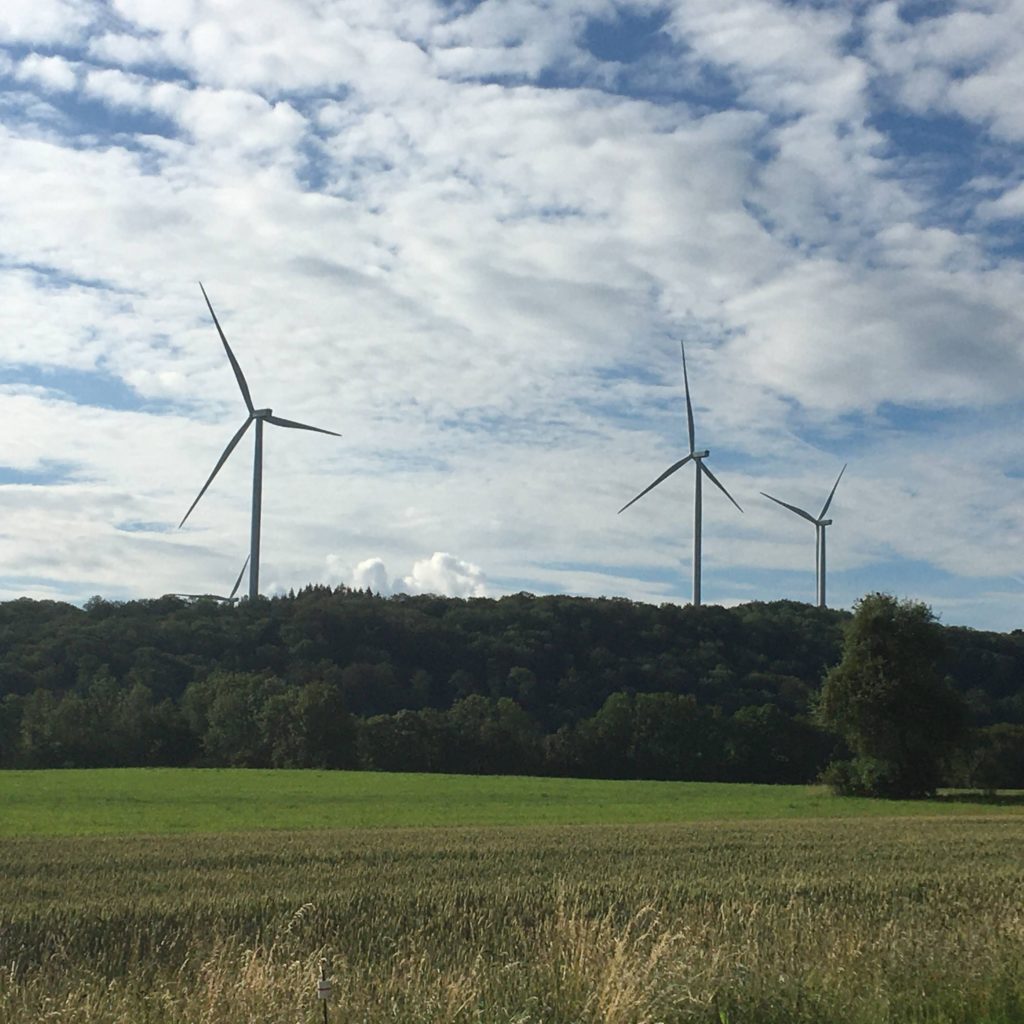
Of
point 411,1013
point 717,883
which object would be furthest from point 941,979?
point 717,883

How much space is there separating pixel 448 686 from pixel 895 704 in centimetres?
7133

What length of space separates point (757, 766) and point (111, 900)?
9089 centimetres

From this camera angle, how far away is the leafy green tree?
218 feet

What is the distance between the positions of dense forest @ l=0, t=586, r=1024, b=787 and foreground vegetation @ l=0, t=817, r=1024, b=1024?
63.2m

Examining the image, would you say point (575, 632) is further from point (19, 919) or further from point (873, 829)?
point (19, 919)

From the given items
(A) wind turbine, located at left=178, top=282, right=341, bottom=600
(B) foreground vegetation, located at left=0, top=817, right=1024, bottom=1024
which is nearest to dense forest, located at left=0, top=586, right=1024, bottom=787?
(A) wind turbine, located at left=178, top=282, right=341, bottom=600

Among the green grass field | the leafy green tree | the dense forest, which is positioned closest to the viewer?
the green grass field

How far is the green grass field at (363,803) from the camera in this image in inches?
1764

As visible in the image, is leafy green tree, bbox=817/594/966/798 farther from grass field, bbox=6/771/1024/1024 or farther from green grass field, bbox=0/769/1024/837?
grass field, bbox=6/771/1024/1024

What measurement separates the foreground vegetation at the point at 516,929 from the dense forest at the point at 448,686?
63217 millimetres

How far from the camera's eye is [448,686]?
132m

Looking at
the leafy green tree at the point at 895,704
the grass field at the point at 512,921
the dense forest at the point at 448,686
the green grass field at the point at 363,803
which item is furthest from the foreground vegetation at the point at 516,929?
the dense forest at the point at 448,686

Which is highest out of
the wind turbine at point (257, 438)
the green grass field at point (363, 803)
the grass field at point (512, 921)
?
the wind turbine at point (257, 438)

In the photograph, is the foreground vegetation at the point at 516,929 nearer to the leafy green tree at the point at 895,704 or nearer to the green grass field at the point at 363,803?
the green grass field at the point at 363,803
